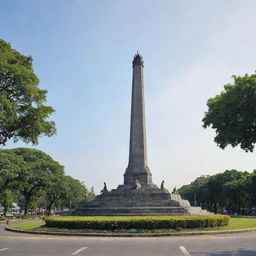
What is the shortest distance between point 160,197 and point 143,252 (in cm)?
2270

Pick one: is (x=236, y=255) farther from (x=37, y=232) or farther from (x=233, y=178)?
(x=233, y=178)

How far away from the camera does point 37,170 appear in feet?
183

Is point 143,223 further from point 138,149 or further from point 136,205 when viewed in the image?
point 138,149

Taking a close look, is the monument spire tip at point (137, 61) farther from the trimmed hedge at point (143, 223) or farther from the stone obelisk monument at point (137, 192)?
the trimmed hedge at point (143, 223)

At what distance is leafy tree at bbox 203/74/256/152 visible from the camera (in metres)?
21.0

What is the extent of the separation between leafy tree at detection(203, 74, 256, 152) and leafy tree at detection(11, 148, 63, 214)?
3648cm

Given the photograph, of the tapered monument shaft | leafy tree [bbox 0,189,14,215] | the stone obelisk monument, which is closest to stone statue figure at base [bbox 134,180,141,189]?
the stone obelisk monument

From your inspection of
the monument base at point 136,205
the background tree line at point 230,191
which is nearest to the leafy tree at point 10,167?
the monument base at point 136,205

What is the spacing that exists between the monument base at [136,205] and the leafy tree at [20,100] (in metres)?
13.4

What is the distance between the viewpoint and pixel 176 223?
22.7 m

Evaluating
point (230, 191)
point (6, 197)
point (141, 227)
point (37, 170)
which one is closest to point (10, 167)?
point (37, 170)

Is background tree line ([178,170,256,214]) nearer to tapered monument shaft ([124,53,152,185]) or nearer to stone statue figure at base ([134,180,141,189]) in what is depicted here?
tapered monument shaft ([124,53,152,185])

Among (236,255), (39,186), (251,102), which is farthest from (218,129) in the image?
(39,186)

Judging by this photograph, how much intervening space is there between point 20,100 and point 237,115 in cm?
1436
